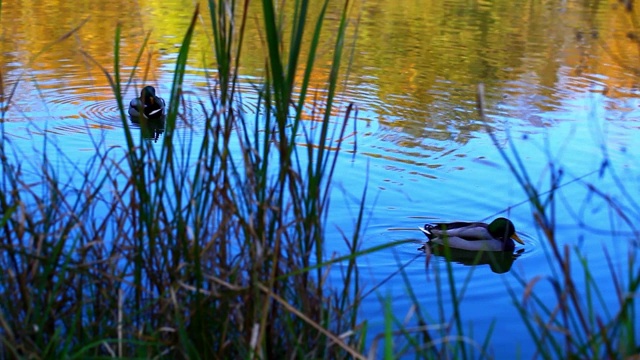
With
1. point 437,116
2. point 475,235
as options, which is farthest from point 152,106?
point 475,235

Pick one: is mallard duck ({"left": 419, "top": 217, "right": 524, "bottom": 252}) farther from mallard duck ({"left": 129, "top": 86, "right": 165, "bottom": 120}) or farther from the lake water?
mallard duck ({"left": 129, "top": 86, "right": 165, "bottom": 120})

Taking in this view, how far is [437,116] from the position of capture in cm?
729

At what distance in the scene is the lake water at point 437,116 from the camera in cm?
402

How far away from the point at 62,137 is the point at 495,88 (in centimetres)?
392

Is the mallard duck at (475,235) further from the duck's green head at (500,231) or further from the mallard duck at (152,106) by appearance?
Result: the mallard duck at (152,106)

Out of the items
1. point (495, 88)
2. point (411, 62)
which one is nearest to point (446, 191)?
point (495, 88)

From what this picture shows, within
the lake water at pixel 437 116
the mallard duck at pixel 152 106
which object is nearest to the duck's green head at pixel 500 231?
the lake water at pixel 437 116

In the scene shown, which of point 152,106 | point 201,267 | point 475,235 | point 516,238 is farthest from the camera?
point 152,106

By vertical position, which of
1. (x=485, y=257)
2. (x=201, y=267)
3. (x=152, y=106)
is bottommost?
(x=485, y=257)

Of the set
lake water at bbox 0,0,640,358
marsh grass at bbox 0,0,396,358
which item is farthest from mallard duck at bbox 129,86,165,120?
marsh grass at bbox 0,0,396,358

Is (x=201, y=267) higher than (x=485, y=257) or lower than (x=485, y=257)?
higher

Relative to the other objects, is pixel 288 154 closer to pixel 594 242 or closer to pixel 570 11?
pixel 594 242

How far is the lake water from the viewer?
402 centimetres

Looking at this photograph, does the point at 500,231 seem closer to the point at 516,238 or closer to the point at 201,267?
the point at 516,238
